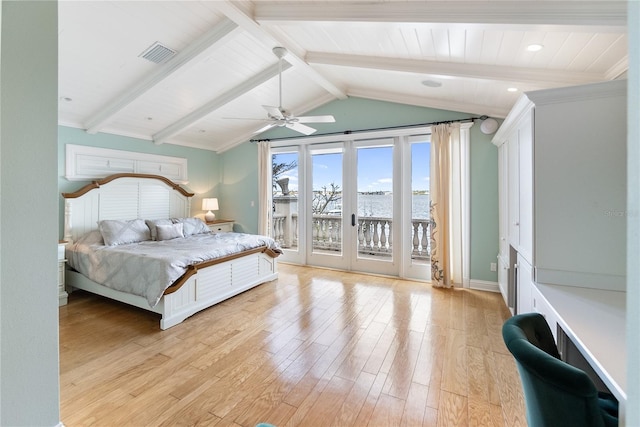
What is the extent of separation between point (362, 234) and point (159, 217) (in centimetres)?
357

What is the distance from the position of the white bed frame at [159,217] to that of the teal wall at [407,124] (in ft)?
3.85

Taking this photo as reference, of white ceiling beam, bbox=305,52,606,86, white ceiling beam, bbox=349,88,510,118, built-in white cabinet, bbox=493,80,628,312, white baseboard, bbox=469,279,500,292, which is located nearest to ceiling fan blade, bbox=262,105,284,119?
white ceiling beam, bbox=305,52,606,86

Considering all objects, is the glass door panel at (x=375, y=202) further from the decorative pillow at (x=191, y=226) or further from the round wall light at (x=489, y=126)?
the decorative pillow at (x=191, y=226)

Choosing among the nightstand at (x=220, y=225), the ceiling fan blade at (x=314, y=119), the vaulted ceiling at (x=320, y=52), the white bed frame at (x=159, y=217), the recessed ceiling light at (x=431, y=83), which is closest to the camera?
the vaulted ceiling at (x=320, y=52)

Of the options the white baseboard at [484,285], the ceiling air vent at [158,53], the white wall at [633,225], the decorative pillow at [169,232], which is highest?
the ceiling air vent at [158,53]

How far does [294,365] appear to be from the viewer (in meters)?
2.21

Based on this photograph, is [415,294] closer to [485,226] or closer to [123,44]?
[485,226]

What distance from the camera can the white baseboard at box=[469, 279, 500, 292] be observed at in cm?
394

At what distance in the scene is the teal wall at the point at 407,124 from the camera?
3939 millimetres

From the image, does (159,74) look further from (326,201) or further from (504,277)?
(504,277)

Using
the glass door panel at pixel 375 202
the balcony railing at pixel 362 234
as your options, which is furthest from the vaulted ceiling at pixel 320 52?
the balcony railing at pixel 362 234

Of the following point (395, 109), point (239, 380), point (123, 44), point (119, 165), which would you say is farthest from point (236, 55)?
point (239, 380)

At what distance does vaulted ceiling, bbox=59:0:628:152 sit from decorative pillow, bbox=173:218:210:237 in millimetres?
1649

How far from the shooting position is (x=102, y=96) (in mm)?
3619
